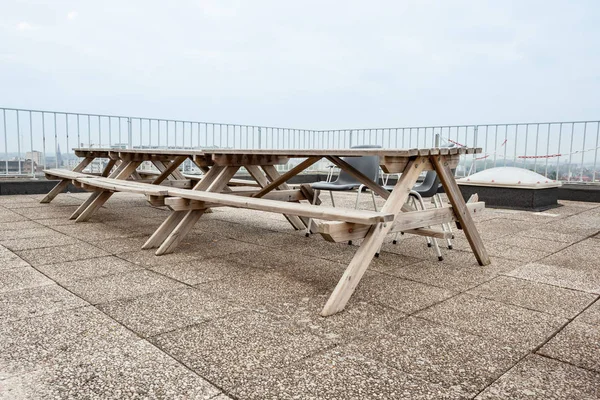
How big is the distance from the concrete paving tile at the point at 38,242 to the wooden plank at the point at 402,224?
2417 millimetres

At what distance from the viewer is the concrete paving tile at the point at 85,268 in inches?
103

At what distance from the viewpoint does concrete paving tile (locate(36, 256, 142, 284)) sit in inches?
103

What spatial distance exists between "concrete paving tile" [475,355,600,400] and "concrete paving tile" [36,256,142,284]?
2.16 metres

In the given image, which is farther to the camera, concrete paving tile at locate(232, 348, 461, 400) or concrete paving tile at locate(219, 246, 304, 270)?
concrete paving tile at locate(219, 246, 304, 270)

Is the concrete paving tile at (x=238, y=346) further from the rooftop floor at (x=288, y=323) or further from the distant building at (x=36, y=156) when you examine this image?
the distant building at (x=36, y=156)

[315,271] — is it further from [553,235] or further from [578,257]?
[553,235]

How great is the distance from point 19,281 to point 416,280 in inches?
88.0

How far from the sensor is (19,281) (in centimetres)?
249

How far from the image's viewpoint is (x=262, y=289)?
242cm

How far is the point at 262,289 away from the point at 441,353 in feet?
3.46

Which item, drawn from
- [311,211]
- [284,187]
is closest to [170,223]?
[284,187]

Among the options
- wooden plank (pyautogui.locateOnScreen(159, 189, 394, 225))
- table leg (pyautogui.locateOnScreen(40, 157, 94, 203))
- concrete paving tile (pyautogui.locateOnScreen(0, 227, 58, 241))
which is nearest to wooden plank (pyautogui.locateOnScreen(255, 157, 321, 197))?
wooden plank (pyautogui.locateOnScreen(159, 189, 394, 225))

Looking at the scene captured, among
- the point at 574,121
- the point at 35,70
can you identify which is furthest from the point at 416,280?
the point at 35,70

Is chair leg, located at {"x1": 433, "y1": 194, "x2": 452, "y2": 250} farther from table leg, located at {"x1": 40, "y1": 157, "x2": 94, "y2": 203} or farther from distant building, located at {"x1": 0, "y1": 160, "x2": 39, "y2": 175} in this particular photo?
distant building, located at {"x1": 0, "y1": 160, "x2": 39, "y2": 175}
